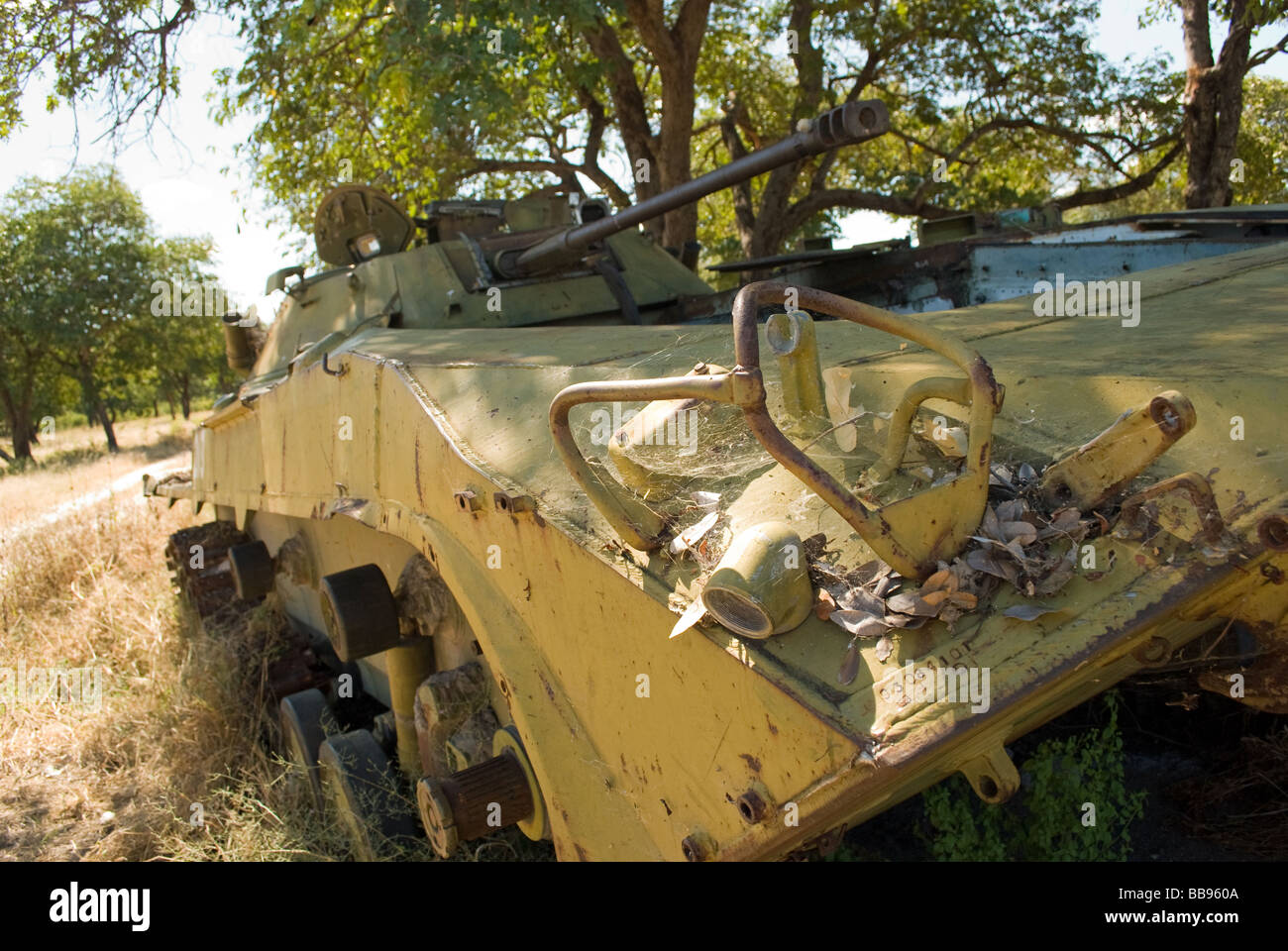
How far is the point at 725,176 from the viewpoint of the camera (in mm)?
4242

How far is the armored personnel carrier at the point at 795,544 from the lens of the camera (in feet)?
6.12

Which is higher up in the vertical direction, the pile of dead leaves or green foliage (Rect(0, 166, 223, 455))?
green foliage (Rect(0, 166, 223, 455))

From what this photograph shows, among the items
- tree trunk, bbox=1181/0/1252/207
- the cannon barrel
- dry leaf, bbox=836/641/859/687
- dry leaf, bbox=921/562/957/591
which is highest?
tree trunk, bbox=1181/0/1252/207

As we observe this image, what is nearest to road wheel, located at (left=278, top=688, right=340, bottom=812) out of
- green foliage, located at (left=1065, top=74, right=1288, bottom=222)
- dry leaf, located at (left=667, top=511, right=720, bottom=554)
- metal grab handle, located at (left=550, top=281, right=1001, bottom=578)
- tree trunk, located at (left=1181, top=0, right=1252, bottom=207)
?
dry leaf, located at (left=667, top=511, right=720, bottom=554)

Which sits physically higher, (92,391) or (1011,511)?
(92,391)

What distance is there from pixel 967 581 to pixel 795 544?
1.01 ft

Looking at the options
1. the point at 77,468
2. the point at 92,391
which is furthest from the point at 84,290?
the point at 77,468

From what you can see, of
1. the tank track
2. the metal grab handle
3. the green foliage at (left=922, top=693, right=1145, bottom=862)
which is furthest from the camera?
the tank track

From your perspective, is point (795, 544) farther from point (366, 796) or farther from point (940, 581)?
point (366, 796)

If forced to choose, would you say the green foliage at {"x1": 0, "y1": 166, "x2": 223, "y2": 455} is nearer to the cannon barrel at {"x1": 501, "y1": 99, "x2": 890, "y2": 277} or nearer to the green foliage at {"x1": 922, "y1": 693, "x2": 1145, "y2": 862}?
the cannon barrel at {"x1": 501, "y1": 99, "x2": 890, "y2": 277}

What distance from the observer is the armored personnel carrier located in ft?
6.12

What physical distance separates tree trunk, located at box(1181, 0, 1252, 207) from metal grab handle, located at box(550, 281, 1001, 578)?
9304 millimetres
